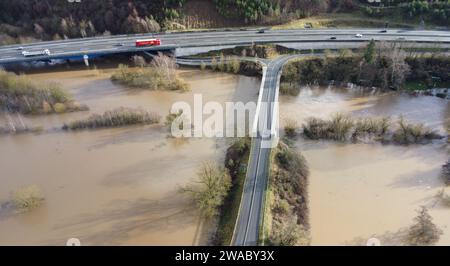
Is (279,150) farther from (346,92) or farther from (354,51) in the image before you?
(354,51)

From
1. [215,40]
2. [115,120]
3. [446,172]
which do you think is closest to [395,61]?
[446,172]

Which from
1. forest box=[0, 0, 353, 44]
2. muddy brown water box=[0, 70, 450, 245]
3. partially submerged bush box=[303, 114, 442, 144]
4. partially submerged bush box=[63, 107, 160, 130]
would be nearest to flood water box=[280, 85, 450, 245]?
muddy brown water box=[0, 70, 450, 245]

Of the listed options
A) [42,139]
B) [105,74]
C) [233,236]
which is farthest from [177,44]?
[233,236]

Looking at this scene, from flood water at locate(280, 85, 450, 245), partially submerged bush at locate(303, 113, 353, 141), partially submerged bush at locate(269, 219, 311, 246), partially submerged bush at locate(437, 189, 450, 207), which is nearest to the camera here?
partially submerged bush at locate(269, 219, 311, 246)

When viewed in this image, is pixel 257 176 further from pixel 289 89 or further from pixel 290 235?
pixel 289 89

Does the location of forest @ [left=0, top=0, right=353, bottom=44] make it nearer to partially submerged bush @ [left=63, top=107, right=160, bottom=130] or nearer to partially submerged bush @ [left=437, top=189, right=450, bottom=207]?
partially submerged bush @ [left=63, top=107, right=160, bottom=130]
